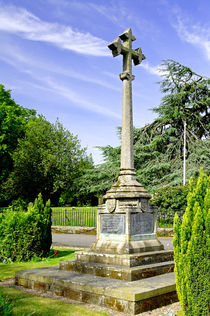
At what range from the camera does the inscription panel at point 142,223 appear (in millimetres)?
7125

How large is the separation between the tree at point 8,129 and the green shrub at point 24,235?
915 inches

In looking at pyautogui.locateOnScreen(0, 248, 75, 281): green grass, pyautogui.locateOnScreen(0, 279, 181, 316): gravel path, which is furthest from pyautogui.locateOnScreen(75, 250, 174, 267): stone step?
pyautogui.locateOnScreen(0, 248, 75, 281): green grass

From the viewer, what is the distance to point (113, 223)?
7.27m

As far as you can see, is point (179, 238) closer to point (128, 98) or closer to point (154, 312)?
point (154, 312)

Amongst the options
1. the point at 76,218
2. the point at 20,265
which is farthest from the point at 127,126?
the point at 76,218

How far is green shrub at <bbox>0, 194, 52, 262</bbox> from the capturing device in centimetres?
980

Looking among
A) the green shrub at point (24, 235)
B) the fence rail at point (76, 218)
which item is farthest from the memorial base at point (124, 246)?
the fence rail at point (76, 218)

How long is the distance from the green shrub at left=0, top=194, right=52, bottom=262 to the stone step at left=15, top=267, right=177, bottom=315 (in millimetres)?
3021

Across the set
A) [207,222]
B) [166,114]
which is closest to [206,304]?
[207,222]

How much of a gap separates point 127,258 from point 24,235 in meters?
A: 4.49

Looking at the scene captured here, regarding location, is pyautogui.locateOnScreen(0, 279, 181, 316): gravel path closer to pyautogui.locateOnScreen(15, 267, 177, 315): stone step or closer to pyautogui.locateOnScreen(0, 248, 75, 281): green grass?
pyautogui.locateOnScreen(15, 267, 177, 315): stone step

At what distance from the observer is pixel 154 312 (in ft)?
16.8

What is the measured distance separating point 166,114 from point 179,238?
2028 cm

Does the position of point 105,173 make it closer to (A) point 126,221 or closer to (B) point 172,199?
(B) point 172,199
